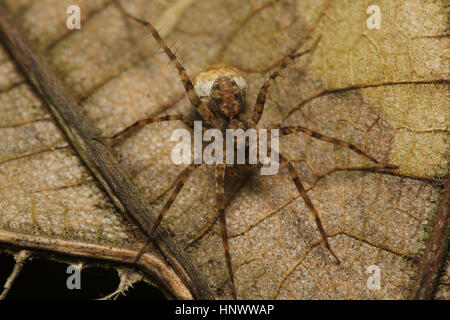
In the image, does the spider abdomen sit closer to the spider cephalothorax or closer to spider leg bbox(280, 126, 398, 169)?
the spider cephalothorax

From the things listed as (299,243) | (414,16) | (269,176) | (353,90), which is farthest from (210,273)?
(414,16)

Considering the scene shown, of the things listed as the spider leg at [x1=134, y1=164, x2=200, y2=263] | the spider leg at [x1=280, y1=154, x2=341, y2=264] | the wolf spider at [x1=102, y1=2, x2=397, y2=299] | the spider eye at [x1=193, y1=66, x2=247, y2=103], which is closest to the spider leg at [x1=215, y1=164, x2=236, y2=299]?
the wolf spider at [x1=102, y1=2, x2=397, y2=299]

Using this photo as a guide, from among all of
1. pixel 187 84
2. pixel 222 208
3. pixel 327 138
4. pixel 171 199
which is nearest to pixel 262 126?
pixel 327 138

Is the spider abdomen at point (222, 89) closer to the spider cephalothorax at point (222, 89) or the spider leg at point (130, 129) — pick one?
the spider cephalothorax at point (222, 89)

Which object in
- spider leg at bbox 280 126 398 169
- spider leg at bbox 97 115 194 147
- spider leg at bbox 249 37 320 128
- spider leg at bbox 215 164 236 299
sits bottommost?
spider leg at bbox 215 164 236 299

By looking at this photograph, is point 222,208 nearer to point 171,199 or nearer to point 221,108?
point 171,199

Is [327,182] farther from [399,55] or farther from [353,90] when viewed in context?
[399,55]
